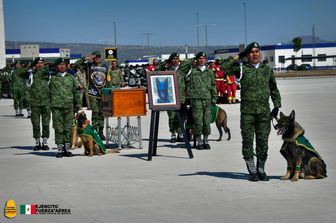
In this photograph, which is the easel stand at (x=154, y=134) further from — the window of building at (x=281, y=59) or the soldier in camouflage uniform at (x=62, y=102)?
the window of building at (x=281, y=59)

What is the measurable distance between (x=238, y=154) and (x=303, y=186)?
4.13 m

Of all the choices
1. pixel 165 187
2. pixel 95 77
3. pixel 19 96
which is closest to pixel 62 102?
pixel 95 77

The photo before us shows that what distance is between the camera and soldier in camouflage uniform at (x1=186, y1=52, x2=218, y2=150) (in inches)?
591

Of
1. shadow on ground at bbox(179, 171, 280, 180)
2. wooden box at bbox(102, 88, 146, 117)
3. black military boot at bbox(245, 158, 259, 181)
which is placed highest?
wooden box at bbox(102, 88, 146, 117)

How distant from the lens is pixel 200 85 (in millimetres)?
15141

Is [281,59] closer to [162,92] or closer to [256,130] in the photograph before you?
[162,92]

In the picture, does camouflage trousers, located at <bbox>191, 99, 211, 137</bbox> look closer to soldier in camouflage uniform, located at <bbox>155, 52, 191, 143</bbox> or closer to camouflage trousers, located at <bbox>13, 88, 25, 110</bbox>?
soldier in camouflage uniform, located at <bbox>155, 52, 191, 143</bbox>

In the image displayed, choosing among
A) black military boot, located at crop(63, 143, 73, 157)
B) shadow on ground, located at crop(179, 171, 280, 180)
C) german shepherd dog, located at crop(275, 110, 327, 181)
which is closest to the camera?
german shepherd dog, located at crop(275, 110, 327, 181)

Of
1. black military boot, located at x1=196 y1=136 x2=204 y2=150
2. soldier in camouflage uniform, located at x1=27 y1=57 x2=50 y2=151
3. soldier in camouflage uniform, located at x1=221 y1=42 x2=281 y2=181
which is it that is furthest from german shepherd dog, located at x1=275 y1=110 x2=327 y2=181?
soldier in camouflage uniform, located at x1=27 y1=57 x2=50 y2=151

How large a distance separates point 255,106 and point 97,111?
7.59 meters

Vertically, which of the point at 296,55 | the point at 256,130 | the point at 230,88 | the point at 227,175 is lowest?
the point at 227,175

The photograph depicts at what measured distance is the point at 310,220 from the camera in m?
7.87

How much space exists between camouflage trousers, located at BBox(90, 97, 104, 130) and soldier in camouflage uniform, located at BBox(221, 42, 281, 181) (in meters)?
7.12

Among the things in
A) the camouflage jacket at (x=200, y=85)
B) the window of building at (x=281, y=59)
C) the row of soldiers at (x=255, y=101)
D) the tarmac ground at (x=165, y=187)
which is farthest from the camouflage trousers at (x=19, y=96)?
the window of building at (x=281, y=59)
